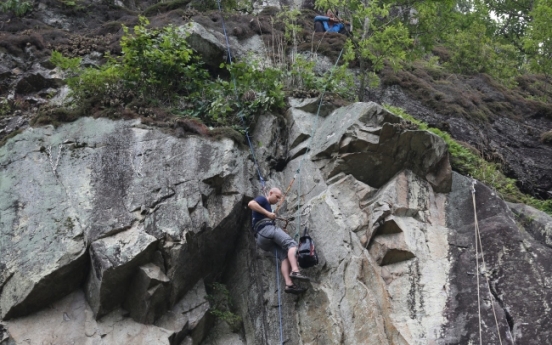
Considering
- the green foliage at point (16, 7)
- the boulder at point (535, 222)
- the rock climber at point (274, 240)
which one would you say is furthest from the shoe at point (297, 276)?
the green foliage at point (16, 7)

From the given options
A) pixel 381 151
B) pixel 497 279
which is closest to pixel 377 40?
pixel 381 151

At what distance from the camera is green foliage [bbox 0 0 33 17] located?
1689 centimetres

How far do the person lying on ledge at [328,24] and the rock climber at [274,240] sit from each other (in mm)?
9988

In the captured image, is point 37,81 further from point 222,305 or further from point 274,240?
point 274,240

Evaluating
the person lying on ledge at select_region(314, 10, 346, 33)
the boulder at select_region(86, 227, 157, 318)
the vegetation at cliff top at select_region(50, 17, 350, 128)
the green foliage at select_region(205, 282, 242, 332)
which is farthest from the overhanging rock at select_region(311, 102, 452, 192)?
the person lying on ledge at select_region(314, 10, 346, 33)

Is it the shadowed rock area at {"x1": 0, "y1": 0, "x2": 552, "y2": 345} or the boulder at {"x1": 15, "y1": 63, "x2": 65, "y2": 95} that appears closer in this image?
the shadowed rock area at {"x1": 0, "y1": 0, "x2": 552, "y2": 345}

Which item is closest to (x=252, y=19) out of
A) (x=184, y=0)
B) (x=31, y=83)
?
(x=184, y=0)

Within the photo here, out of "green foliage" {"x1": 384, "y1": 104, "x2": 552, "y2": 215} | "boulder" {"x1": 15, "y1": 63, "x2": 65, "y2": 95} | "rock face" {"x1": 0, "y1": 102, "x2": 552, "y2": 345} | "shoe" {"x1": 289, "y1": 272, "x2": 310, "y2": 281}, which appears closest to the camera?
"rock face" {"x1": 0, "y1": 102, "x2": 552, "y2": 345}

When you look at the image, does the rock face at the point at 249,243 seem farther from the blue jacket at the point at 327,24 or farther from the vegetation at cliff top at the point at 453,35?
the blue jacket at the point at 327,24

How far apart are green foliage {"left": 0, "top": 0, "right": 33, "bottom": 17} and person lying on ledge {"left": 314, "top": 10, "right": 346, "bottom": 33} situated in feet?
29.9

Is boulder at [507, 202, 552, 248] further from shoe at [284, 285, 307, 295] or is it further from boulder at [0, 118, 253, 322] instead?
boulder at [0, 118, 253, 322]

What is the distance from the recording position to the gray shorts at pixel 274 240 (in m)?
8.98

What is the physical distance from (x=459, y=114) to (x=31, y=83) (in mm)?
10754

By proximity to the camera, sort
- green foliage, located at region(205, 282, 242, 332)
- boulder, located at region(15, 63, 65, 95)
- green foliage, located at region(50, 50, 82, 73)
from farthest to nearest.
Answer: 1. boulder, located at region(15, 63, 65, 95)
2. green foliage, located at region(50, 50, 82, 73)
3. green foliage, located at region(205, 282, 242, 332)
